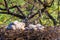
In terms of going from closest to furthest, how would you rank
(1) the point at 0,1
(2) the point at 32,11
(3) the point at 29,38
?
(3) the point at 29,38 → (1) the point at 0,1 → (2) the point at 32,11

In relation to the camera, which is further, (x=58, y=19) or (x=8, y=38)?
(x=58, y=19)

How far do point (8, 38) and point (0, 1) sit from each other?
2.71m

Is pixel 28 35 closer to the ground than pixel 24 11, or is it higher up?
higher up

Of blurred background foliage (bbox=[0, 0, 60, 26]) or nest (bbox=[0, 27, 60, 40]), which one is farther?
blurred background foliage (bbox=[0, 0, 60, 26])

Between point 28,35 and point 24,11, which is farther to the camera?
point 24,11

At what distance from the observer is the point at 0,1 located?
5.69 m

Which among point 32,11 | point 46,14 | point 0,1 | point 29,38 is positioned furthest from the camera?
point 46,14

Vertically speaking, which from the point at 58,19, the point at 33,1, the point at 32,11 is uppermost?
the point at 33,1

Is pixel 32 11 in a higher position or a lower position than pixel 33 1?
lower

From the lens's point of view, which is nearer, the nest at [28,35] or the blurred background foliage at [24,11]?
the nest at [28,35]

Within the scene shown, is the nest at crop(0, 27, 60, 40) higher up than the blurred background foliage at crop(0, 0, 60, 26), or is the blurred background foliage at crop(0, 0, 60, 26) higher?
the nest at crop(0, 27, 60, 40)

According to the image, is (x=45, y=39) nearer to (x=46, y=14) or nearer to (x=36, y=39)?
(x=36, y=39)

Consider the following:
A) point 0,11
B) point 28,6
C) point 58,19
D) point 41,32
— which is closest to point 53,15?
point 58,19

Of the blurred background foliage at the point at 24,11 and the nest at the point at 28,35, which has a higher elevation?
the nest at the point at 28,35
